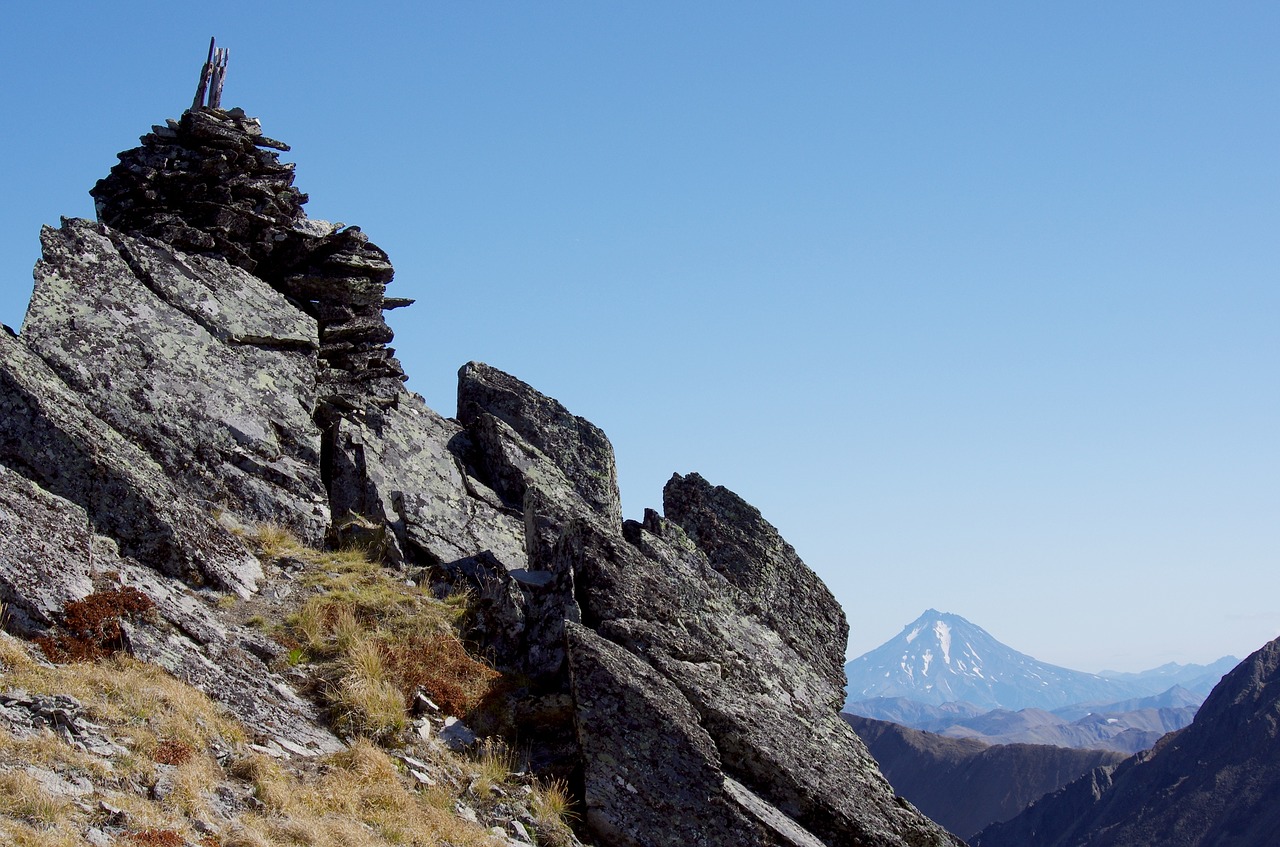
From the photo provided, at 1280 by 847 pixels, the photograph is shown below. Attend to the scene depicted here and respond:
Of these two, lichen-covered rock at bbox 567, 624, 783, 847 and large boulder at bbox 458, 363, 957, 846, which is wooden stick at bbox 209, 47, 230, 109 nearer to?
large boulder at bbox 458, 363, 957, 846

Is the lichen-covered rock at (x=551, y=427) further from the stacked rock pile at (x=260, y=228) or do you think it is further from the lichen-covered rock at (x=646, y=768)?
the lichen-covered rock at (x=646, y=768)

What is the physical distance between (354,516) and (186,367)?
4485 millimetres

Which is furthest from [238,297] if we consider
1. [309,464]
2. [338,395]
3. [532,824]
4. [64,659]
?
[532,824]

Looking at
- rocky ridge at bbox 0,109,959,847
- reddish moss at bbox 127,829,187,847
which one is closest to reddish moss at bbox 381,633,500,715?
rocky ridge at bbox 0,109,959,847

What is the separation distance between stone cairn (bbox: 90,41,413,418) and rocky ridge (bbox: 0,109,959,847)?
7 centimetres

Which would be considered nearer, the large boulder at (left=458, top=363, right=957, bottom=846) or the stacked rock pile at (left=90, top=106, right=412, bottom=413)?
the large boulder at (left=458, top=363, right=957, bottom=846)

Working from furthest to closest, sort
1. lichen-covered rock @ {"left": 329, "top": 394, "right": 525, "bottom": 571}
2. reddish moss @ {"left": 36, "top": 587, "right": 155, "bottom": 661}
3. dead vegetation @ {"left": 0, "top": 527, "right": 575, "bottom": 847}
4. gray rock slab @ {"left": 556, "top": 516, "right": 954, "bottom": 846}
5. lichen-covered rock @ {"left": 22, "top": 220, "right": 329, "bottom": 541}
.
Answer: lichen-covered rock @ {"left": 329, "top": 394, "right": 525, "bottom": 571} → lichen-covered rock @ {"left": 22, "top": 220, "right": 329, "bottom": 541} → gray rock slab @ {"left": 556, "top": 516, "right": 954, "bottom": 846} → reddish moss @ {"left": 36, "top": 587, "right": 155, "bottom": 661} → dead vegetation @ {"left": 0, "top": 527, "right": 575, "bottom": 847}

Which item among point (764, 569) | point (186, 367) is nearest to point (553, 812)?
point (764, 569)

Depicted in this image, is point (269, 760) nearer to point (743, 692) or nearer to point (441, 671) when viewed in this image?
point (441, 671)

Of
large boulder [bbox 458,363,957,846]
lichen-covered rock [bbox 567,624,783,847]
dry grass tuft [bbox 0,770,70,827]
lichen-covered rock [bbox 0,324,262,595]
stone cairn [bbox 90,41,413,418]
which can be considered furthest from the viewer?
stone cairn [bbox 90,41,413,418]

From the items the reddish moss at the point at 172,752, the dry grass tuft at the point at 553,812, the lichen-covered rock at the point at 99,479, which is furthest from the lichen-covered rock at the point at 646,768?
the lichen-covered rock at the point at 99,479

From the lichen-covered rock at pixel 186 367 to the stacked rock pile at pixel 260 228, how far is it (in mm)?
2150

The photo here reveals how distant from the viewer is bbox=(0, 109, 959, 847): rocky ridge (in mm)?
14781

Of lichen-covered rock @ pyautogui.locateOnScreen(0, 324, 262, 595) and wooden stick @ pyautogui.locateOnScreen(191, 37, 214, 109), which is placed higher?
wooden stick @ pyautogui.locateOnScreen(191, 37, 214, 109)
